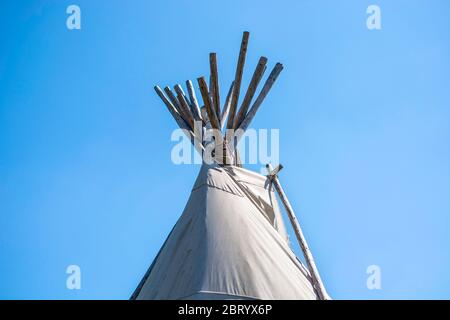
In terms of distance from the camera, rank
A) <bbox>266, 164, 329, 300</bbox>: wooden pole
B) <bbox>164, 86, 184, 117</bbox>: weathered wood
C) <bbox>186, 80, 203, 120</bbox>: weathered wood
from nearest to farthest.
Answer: <bbox>266, 164, 329, 300</bbox>: wooden pole, <bbox>186, 80, 203, 120</bbox>: weathered wood, <bbox>164, 86, 184, 117</bbox>: weathered wood

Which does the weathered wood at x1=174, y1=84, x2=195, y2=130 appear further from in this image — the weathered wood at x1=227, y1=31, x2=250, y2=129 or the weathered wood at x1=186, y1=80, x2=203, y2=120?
the weathered wood at x1=227, y1=31, x2=250, y2=129

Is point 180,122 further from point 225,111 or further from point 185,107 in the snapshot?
point 225,111

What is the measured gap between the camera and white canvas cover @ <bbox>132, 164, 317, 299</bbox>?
17.7 ft

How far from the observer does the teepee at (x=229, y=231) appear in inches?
215

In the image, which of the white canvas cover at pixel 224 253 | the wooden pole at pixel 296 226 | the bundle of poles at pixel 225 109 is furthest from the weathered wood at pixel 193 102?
the white canvas cover at pixel 224 253

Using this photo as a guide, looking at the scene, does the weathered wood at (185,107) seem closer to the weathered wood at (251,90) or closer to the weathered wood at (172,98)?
the weathered wood at (172,98)

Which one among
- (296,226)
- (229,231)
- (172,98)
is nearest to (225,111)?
(172,98)

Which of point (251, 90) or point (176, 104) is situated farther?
point (176, 104)

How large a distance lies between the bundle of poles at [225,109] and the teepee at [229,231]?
0.01 metres

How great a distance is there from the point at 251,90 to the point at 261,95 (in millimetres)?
234

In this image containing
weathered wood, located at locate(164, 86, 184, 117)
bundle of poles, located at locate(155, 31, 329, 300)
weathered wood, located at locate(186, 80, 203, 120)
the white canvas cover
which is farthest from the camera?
weathered wood, located at locate(164, 86, 184, 117)

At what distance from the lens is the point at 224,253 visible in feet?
18.6

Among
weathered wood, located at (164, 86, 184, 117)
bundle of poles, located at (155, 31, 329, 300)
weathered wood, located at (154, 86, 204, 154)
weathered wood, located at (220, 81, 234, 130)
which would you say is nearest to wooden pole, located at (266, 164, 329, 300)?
bundle of poles, located at (155, 31, 329, 300)
